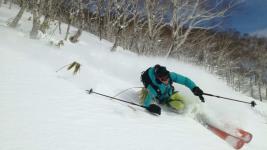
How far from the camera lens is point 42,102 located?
366cm

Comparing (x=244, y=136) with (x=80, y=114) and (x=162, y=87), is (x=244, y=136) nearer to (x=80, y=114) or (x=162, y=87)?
(x=162, y=87)

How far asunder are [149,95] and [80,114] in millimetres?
1620

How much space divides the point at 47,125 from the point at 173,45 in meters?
11.9

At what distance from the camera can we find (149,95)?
15.8ft

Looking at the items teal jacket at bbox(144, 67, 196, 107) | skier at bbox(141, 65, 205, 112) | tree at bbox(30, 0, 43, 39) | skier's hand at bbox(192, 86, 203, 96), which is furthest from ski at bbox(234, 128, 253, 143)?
tree at bbox(30, 0, 43, 39)

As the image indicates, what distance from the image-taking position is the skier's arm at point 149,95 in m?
4.74

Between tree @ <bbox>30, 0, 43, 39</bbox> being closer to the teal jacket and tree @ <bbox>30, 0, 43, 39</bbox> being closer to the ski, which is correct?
the teal jacket

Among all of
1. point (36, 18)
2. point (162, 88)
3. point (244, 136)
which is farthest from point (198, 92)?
point (36, 18)

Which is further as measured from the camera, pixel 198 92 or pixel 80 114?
pixel 198 92

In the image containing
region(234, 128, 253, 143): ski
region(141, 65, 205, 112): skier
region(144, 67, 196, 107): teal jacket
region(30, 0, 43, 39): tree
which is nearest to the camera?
region(234, 128, 253, 143): ski

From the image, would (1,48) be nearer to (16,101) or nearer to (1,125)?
(16,101)

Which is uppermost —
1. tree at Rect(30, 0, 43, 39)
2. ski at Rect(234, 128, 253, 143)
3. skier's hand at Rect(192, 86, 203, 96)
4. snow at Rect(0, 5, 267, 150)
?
tree at Rect(30, 0, 43, 39)

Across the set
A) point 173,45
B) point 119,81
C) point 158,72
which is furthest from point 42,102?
point 173,45

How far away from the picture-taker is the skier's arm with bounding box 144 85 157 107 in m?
4.74
